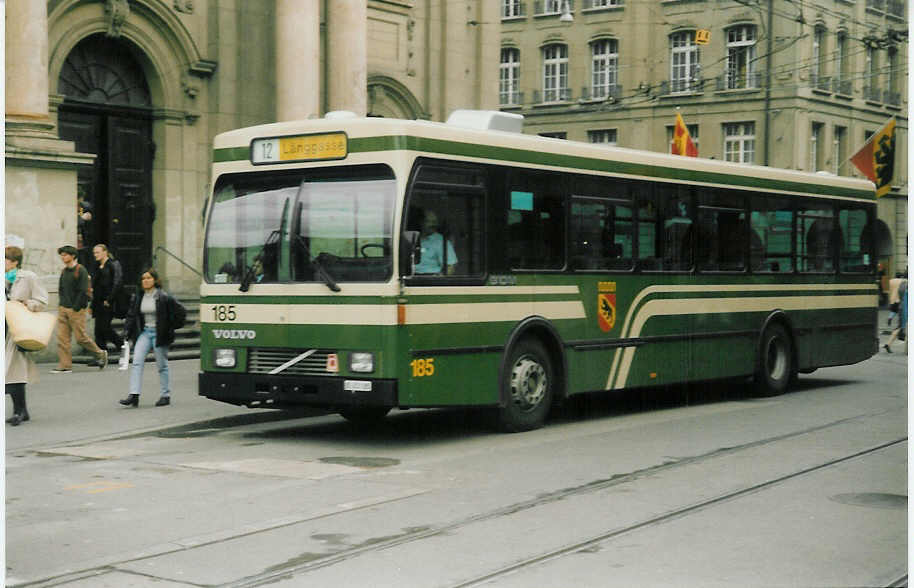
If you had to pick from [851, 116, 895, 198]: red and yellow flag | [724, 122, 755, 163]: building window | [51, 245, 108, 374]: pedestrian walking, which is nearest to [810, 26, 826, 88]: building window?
[724, 122, 755, 163]: building window

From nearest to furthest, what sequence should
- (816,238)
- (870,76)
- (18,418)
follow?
(18,418) < (816,238) < (870,76)

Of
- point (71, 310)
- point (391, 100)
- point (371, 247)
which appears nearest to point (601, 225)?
point (371, 247)

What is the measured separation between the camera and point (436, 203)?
12461mm

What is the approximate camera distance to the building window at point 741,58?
55969 millimetres

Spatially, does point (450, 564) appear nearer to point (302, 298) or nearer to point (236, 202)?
point (302, 298)

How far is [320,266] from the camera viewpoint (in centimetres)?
1243

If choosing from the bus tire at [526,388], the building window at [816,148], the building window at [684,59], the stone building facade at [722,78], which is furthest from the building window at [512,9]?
the bus tire at [526,388]

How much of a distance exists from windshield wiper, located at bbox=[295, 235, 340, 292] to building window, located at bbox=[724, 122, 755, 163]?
45700 mm

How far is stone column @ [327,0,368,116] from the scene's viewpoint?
85.8 ft

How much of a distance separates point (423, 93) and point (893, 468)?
20305 millimetres

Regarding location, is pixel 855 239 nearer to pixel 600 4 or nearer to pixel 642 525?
pixel 642 525

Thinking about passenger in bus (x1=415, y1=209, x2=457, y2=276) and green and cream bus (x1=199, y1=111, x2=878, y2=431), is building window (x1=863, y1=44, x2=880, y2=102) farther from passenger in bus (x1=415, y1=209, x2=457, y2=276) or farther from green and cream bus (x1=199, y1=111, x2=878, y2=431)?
passenger in bus (x1=415, y1=209, x2=457, y2=276)

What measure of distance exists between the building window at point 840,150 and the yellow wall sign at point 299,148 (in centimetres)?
4733

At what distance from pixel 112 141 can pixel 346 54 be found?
480 cm
